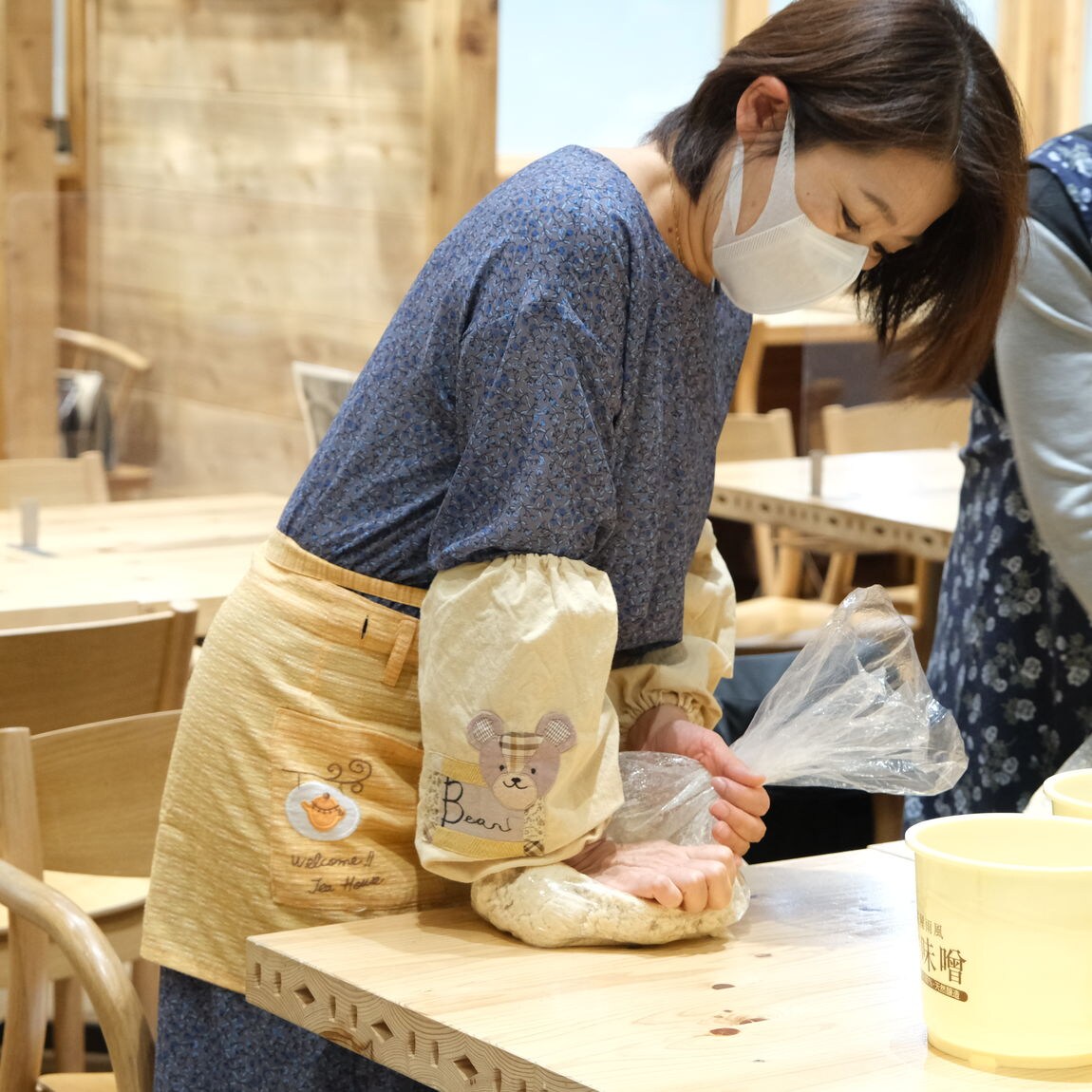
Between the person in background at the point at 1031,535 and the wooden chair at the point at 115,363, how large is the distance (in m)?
2.91

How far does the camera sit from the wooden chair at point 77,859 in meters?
1.40

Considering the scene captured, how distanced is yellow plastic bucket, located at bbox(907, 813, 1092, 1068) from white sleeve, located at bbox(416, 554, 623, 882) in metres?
0.26

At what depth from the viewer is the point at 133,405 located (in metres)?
4.54

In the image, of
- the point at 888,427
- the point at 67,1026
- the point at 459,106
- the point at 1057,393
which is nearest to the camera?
the point at 1057,393

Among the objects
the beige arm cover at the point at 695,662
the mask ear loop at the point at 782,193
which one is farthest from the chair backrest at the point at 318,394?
the mask ear loop at the point at 782,193

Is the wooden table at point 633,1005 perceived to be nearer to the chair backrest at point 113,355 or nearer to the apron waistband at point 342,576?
the apron waistband at point 342,576

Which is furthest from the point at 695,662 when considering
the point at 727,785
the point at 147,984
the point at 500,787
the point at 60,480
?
the point at 60,480

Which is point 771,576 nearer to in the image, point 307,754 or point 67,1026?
point 67,1026

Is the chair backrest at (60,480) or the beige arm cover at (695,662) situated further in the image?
the chair backrest at (60,480)

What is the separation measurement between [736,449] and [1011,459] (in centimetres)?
285

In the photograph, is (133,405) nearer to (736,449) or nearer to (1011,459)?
(736,449)

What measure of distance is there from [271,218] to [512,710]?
3524mm

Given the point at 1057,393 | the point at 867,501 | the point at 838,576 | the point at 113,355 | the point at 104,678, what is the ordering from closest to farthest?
1. the point at 1057,393
2. the point at 104,678
3. the point at 867,501
4. the point at 113,355
5. the point at 838,576

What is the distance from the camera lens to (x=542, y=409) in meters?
1.15
